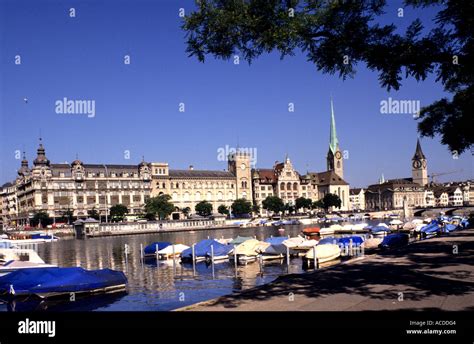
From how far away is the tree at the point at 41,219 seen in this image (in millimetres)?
134625

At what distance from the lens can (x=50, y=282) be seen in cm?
2709

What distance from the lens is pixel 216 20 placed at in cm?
1459

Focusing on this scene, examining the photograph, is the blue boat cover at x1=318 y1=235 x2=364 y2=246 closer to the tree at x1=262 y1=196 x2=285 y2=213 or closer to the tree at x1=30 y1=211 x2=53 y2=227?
the tree at x1=30 y1=211 x2=53 y2=227

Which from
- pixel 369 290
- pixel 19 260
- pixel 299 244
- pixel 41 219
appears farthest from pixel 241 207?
pixel 369 290

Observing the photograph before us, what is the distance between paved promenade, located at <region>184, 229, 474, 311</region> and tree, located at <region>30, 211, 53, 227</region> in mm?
125355

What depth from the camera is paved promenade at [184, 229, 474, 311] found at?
1297 centimetres

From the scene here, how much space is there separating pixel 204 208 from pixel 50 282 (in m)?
130

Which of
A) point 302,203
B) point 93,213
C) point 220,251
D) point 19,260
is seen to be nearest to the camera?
point 19,260

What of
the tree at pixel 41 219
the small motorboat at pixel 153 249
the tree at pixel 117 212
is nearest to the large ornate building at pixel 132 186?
the tree at pixel 41 219

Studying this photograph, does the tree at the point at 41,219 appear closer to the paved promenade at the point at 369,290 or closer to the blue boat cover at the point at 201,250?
the blue boat cover at the point at 201,250

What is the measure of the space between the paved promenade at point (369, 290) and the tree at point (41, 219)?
125 m

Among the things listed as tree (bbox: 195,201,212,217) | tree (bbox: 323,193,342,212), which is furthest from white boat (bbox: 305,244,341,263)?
tree (bbox: 323,193,342,212)

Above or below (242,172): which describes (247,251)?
below

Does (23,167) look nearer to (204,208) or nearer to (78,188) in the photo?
(78,188)
